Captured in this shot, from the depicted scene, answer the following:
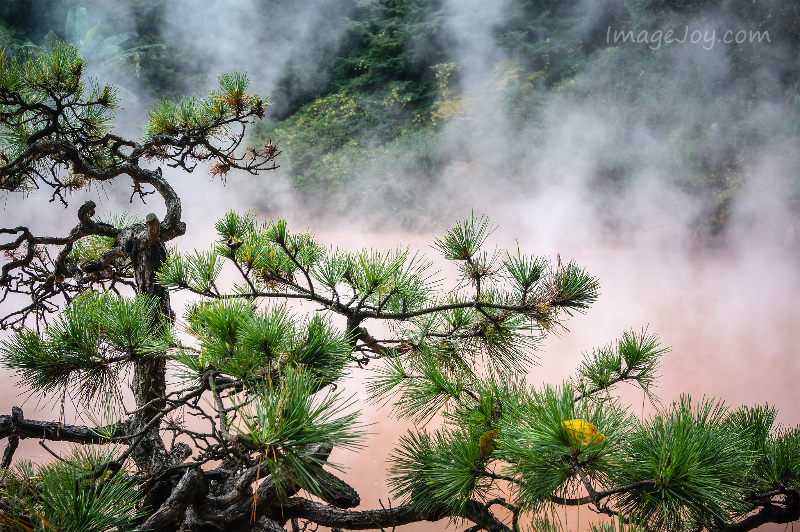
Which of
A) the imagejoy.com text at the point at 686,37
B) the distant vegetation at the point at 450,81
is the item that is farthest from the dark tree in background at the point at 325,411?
the imagejoy.com text at the point at 686,37

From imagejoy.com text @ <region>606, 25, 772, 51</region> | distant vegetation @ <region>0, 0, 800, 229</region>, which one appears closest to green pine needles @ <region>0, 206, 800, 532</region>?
distant vegetation @ <region>0, 0, 800, 229</region>

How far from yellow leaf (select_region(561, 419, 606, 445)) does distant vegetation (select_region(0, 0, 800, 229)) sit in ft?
13.7

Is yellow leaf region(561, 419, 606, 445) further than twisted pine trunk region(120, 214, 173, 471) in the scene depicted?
No

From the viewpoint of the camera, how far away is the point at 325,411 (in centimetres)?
42

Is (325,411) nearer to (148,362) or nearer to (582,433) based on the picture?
(582,433)

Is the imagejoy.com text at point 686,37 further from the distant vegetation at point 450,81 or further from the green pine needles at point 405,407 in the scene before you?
the green pine needles at point 405,407

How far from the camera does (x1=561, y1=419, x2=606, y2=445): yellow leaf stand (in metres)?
0.42

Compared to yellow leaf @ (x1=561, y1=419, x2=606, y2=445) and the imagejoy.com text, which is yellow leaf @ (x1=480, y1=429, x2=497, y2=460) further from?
the imagejoy.com text

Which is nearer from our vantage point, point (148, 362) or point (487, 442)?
point (487, 442)

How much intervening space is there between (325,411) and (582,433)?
0.21 meters

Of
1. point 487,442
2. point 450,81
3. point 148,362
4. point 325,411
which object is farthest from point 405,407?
point 450,81

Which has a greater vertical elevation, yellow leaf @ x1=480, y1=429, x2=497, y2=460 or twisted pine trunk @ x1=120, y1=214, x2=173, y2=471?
twisted pine trunk @ x1=120, y1=214, x2=173, y2=471

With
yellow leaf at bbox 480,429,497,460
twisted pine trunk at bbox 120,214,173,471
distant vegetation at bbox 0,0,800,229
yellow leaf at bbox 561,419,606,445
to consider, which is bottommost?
yellow leaf at bbox 561,419,606,445

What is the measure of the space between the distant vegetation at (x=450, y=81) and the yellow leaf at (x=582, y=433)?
417 centimetres
